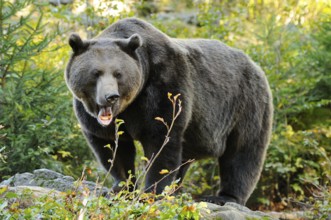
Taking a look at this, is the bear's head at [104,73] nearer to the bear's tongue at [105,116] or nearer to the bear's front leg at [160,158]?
the bear's tongue at [105,116]

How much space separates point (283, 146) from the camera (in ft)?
33.9

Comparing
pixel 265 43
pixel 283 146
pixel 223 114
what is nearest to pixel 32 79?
pixel 223 114

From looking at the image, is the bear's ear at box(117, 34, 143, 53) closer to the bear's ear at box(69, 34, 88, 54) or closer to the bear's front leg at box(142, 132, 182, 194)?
the bear's ear at box(69, 34, 88, 54)

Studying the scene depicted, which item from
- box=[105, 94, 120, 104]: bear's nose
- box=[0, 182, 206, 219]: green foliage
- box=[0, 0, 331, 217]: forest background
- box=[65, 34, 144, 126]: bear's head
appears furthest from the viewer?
box=[0, 0, 331, 217]: forest background

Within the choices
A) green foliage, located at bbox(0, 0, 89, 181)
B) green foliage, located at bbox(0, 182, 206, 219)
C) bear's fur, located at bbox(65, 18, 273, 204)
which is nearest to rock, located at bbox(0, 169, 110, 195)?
bear's fur, located at bbox(65, 18, 273, 204)

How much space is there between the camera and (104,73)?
568 cm

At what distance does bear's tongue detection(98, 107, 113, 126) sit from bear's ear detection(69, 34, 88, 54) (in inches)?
24.9

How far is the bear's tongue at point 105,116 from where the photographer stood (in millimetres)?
5688

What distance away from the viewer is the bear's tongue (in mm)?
5688

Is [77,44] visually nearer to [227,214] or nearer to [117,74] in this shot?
[117,74]

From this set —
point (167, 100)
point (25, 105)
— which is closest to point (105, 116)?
point (167, 100)

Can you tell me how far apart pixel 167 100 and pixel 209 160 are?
4.43 m

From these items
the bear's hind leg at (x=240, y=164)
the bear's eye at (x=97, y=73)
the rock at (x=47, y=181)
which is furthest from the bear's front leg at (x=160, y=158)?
the bear's hind leg at (x=240, y=164)

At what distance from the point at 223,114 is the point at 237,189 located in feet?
2.84
